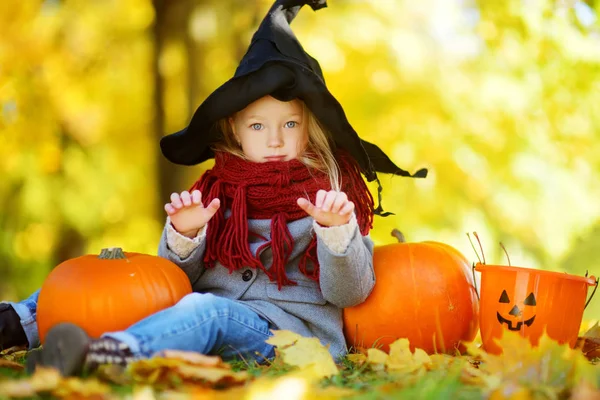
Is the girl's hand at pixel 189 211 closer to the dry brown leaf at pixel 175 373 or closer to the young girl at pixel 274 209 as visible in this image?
the young girl at pixel 274 209

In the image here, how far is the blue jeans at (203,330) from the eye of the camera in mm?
2094

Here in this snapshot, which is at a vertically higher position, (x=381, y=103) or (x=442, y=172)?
(x=381, y=103)

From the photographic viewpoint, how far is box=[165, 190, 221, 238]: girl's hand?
2.61 meters

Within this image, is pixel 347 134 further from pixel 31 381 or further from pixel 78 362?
pixel 31 381

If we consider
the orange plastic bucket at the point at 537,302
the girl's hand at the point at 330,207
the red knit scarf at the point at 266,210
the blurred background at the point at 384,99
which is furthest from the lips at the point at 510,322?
the blurred background at the point at 384,99

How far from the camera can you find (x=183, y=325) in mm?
2227

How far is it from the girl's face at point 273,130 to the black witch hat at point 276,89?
0.26ft

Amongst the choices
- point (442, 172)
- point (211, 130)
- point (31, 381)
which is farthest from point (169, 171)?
point (31, 381)

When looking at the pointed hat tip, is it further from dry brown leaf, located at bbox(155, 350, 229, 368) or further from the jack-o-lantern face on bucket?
dry brown leaf, located at bbox(155, 350, 229, 368)

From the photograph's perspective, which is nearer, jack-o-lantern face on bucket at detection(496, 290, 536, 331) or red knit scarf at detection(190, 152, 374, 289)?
jack-o-lantern face on bucket at detection(496, 290, 536, 331)

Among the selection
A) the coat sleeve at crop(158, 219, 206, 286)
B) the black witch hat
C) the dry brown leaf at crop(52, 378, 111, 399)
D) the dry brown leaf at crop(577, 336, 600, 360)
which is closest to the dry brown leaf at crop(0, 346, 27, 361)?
the coat sleeve at crop(158, 219, 206, 286)

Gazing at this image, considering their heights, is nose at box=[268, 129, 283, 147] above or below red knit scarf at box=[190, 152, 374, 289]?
above

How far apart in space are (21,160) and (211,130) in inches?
162

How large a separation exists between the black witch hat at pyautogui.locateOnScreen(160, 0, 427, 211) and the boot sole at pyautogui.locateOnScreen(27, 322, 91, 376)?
1122 millimetres
